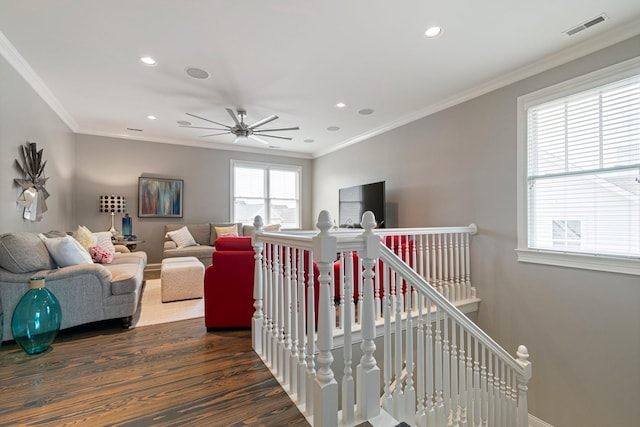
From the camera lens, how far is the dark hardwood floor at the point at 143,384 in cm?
156

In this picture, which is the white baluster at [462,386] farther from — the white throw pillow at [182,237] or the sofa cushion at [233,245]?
the white throw pillow at [182,237]

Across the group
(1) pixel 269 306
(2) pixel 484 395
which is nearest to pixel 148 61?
(1) pixel 269 306

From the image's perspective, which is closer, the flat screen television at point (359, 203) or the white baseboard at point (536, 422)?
the white baseboard at point (536, 422)

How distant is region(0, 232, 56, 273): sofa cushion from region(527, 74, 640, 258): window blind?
491cm

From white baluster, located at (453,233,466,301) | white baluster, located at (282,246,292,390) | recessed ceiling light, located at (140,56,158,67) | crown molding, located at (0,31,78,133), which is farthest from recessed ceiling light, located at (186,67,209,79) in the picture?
white baluster, located at (453,233,466,301)

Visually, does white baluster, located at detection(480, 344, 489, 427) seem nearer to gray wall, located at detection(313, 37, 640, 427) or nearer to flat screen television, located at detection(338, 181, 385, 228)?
gray wall, located at detection(313, 37, 640, 427)

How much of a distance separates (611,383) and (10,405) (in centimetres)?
451

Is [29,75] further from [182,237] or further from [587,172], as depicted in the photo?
[587,172]

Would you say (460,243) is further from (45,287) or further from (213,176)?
(213,176)

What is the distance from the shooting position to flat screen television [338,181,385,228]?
4719mm

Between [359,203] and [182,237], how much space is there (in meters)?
3.59

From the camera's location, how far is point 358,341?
2469 mm

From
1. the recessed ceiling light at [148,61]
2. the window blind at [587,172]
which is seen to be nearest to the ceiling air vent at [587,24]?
the window blind at [587,172]

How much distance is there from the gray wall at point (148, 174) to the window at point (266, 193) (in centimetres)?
20
